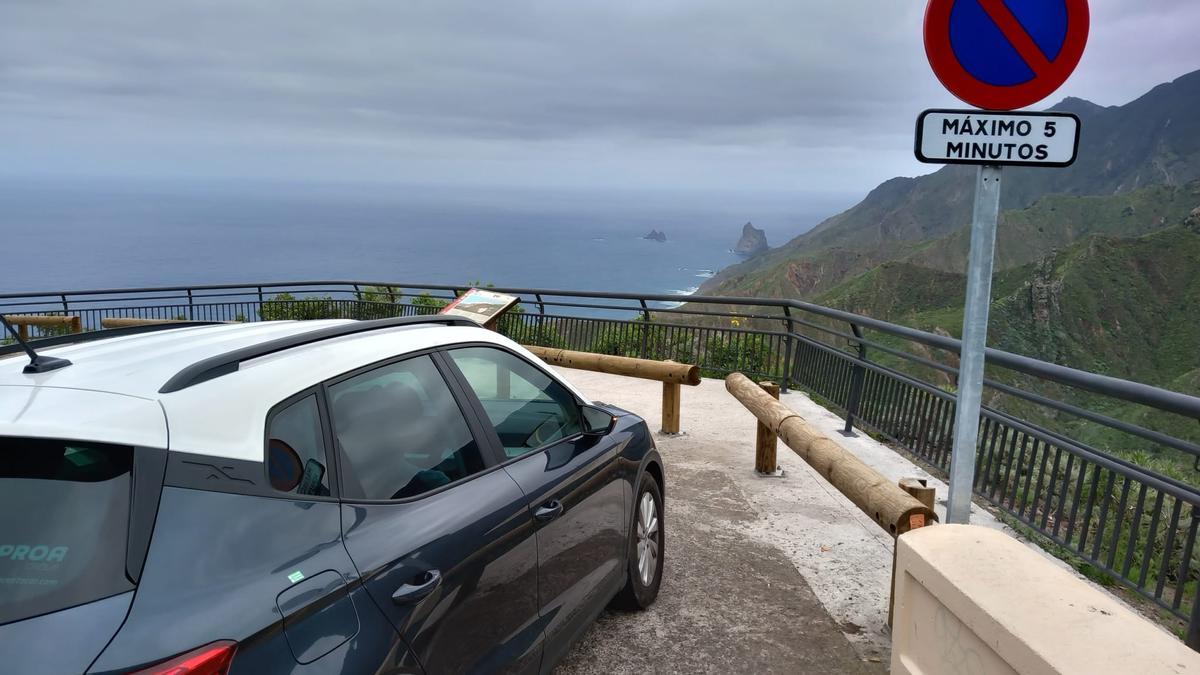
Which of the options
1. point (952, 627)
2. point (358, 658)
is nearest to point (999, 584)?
point (952, 627)

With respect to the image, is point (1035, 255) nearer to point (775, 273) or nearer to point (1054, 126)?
point (775, 273)

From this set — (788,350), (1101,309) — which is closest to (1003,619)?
(788,350)

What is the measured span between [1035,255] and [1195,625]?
15450 cm

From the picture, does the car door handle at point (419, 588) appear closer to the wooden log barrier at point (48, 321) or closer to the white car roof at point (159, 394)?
the white car roof at point (159, 394)

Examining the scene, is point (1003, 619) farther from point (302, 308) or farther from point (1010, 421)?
point (302, 308)

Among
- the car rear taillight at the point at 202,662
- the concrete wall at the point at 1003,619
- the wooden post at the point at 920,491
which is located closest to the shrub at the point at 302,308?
the wooden post at the point at 920,491

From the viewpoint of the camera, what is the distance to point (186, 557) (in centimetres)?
185

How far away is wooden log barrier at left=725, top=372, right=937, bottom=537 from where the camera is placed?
11.9 feet

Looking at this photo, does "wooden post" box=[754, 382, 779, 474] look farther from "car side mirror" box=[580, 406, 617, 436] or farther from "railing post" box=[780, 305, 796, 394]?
"railing post" box=[780, 305, 796, 394]

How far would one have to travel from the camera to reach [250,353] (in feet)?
7.77

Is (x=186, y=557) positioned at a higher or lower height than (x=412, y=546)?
higher

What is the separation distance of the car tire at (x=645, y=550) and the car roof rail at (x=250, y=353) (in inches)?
65.7

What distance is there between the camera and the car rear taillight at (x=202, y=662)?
1.68 meters

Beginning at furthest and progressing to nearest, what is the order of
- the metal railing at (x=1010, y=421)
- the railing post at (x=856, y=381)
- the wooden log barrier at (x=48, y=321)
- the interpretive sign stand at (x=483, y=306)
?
the wooden log barrier at (x=48, y=321) < the railing post at (x=856, y=381) < the interpretive sign stand at (x=483, y=306) < the metal railing at (x=1010, y=421)
